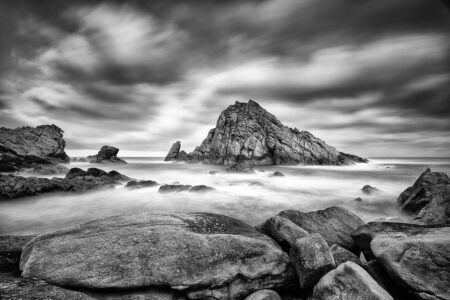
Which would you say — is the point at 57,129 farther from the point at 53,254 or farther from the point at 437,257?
the point at 437,257

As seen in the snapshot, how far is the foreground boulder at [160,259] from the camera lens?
5.27 m

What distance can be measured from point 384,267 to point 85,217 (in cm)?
1870

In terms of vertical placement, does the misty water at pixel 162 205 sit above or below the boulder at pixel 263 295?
below

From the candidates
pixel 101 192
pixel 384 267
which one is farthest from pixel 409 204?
pixel 101 192

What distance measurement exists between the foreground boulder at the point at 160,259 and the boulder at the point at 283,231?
1.80 feet

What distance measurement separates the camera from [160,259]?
5582 millimetres

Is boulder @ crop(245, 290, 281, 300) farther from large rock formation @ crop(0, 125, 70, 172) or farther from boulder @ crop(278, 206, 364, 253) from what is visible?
large rock formation @ crop(0, 125, 70, 172)

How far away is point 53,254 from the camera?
18.1ft

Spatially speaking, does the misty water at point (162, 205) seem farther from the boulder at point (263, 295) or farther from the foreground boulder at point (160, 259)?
the boulder at point (263, 295)

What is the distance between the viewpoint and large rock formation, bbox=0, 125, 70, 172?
5837 centimetres

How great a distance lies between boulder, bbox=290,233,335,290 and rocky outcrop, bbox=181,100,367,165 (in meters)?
81.3

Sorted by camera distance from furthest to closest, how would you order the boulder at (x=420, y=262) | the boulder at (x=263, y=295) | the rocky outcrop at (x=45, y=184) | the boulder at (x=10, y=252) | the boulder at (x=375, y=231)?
the rocky outcrop at (x=45, y=184), the boulder at (x=375, y=231), the boulder at (x=10, y=252), the boulder at (x=263, y=295), the boulder at (x=420, y=262)

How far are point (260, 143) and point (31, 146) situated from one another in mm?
72765

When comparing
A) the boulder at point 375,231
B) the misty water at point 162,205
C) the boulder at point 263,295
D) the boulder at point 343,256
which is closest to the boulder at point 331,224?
the boulder at point 375,231
